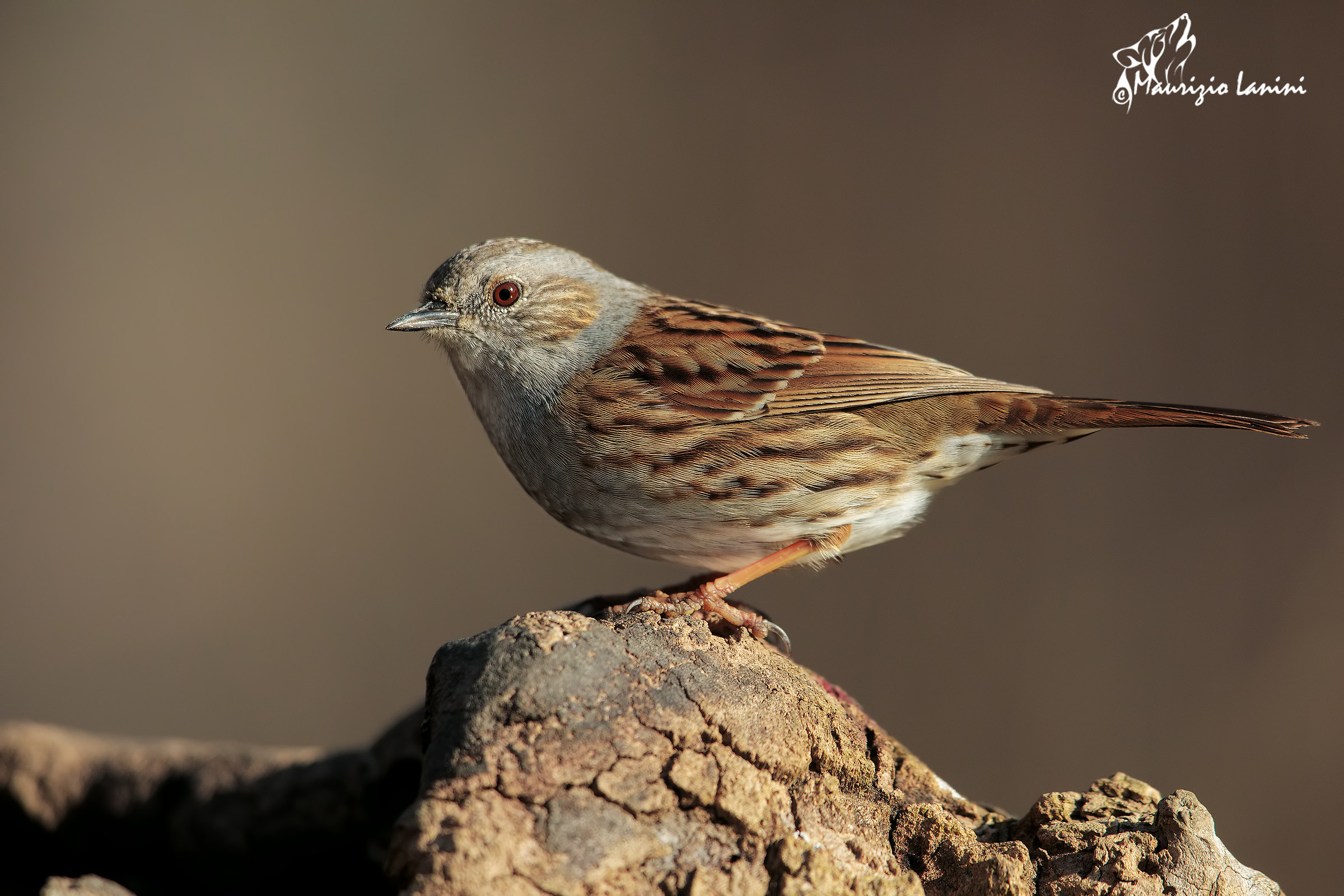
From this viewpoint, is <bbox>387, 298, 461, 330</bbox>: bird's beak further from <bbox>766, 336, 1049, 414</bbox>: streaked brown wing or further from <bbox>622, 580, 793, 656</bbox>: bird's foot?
<bbox>622, 580, 793, 656</bbox>: bird's foot

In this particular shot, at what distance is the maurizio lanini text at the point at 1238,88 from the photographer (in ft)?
20.4

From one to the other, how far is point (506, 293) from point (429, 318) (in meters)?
0.30

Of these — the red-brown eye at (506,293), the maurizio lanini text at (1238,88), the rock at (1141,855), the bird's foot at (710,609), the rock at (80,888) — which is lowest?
the rock at (80,888)

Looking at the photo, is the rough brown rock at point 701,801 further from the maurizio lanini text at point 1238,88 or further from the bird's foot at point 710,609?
the maurizio lanini text at point 1238,88

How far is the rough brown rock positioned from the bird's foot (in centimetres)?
19

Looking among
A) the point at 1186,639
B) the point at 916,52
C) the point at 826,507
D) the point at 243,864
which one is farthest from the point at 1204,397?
the point at 243,864

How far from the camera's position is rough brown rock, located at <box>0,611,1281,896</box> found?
2.05 meters

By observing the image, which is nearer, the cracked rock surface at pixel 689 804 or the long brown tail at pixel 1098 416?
the cracked rock surface at pixel 689 804

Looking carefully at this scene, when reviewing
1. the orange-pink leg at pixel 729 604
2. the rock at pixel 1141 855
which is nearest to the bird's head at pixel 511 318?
the orange-pink leg at pixel 729 604

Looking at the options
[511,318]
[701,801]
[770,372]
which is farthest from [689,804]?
[511,318]

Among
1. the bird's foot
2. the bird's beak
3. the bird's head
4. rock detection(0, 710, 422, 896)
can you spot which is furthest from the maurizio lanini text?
rock detection(0, 710, 422, 896)

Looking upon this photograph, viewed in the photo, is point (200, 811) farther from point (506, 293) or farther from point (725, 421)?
point (725, 421)

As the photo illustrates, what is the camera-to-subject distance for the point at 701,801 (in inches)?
87.8

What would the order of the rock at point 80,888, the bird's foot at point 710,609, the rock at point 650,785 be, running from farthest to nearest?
the bird's foot at point 710,609, the rock at point 80,888, the rock at point 650,785
